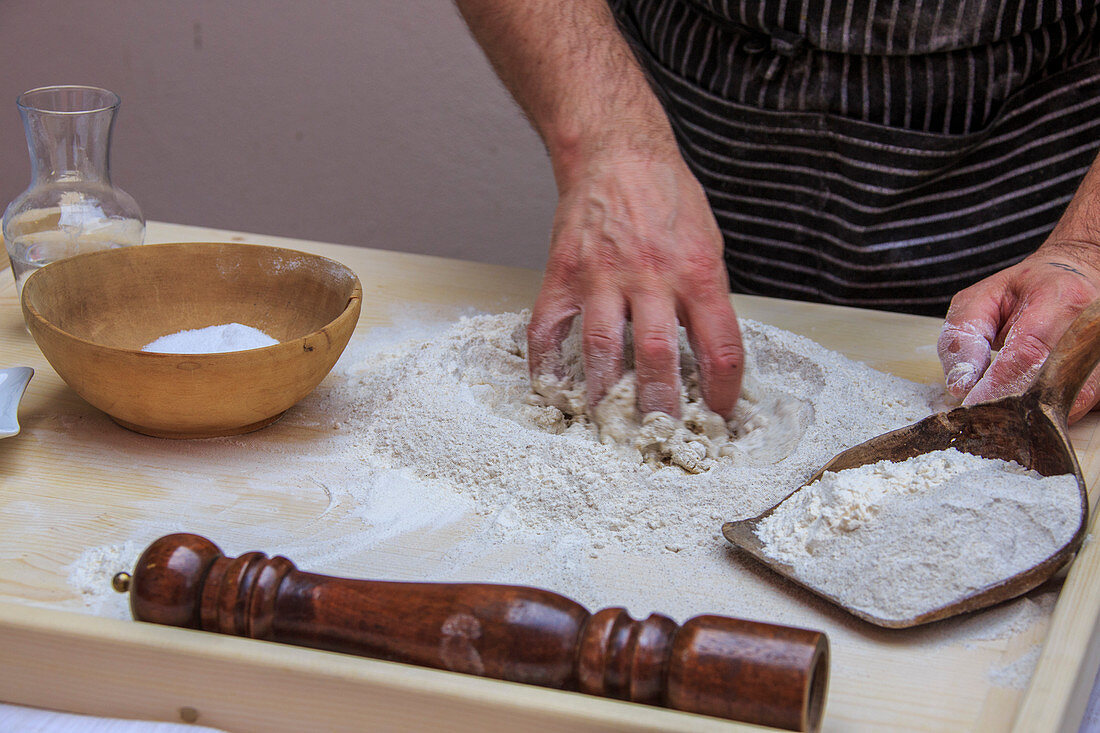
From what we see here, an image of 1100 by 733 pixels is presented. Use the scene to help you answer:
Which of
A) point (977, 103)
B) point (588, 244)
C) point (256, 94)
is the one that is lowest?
point (256, 94)

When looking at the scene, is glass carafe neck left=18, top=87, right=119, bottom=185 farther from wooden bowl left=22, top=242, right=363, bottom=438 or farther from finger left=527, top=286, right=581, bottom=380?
finger left=527, top=286, right=581, bottom=380

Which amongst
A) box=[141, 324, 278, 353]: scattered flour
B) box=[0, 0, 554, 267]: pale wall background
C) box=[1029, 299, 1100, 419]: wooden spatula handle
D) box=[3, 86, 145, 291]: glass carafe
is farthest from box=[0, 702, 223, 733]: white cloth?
box=[0, 0, 554, 267]: pale wall background

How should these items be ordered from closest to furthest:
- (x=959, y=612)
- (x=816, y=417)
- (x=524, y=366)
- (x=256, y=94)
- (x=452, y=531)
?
1. (x=959, y=612)
2. (x=452, y=531)
3. (x=816, y=417)
4. (x=524, y=366)
5. (x=256, y=94)

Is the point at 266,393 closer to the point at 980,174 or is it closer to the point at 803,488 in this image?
the point at 803,488

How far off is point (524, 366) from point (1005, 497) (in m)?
0.51

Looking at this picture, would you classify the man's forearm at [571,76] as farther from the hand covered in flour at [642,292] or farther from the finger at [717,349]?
the finger at [717,349]

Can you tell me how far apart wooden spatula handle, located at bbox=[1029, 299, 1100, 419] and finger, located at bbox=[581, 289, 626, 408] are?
373 mm

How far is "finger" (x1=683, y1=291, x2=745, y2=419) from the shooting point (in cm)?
93

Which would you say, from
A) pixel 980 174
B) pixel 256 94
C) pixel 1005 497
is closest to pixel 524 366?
pixel 1005 497

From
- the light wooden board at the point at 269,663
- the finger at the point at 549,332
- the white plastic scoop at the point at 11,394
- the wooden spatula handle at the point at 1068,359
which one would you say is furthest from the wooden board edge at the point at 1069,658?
the white plastic scoop at the point at 11,394

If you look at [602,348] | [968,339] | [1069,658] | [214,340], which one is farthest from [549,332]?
[1069,658]

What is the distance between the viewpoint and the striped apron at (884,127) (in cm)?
121

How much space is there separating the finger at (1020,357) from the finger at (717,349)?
0.75 ft

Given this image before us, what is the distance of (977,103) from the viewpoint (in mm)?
1241
